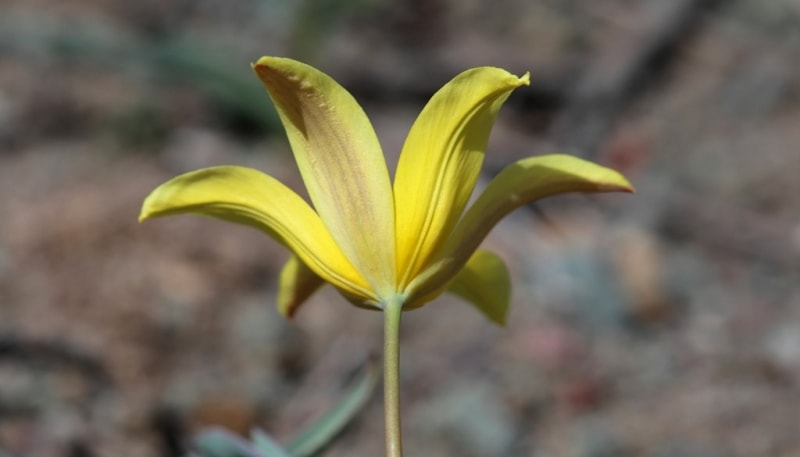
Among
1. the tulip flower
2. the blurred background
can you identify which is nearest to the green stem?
the tulip flower

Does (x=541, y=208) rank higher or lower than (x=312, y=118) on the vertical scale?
lower

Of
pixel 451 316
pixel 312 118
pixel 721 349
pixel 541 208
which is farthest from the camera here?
pixel 541 208

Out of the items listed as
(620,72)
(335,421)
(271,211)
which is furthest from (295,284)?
(620,72)

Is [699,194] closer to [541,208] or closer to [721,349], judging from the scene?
[541,208]

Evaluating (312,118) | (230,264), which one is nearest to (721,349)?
(230,264)

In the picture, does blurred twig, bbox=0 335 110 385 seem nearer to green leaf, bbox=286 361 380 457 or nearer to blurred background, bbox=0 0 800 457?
blurred background, bbox=0 0 800 457

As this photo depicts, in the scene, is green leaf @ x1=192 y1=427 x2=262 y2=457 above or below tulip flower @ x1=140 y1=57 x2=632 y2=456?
below
